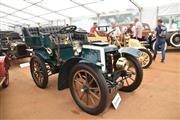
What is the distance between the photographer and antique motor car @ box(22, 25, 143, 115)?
2346 millimetres

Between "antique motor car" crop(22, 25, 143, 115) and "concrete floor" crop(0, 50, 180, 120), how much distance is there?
0.65ft

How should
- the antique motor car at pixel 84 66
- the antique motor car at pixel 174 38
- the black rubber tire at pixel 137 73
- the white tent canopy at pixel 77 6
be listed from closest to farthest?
the antique motor car at pixel 84 66
the black rubber tire at pixel 137 73
the antique motor car at pixel 174 38
the white tent canopy at pixel 77 6

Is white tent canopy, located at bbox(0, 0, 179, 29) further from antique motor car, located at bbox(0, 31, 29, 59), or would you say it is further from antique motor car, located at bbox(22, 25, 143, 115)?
antique motor car, located at bbox(22, 25, 143, 115)

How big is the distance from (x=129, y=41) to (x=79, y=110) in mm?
3134

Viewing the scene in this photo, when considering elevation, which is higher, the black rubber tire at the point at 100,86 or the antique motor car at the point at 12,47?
the antique motor car at the point at 12,47

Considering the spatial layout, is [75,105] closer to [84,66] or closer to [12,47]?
[84,66]

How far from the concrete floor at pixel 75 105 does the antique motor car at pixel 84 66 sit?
20 cm

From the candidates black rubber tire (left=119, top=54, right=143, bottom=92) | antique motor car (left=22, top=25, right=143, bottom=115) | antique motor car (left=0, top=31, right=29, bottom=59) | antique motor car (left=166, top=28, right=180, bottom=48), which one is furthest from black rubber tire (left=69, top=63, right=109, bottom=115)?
antique motor car (left=166, top=28, right=180, bottom=48)

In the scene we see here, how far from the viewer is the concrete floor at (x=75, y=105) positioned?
2440 mm

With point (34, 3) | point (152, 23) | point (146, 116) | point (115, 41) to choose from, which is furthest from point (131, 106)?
point (34, 3)

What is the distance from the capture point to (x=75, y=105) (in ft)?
9.07

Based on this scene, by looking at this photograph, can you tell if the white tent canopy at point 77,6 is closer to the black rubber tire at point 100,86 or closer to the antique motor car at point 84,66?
the antique motor car at point 84,66

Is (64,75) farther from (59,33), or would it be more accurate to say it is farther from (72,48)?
(59,33)

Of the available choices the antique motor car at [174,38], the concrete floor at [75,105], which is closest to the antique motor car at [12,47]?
the concrete floor at [75,105]
